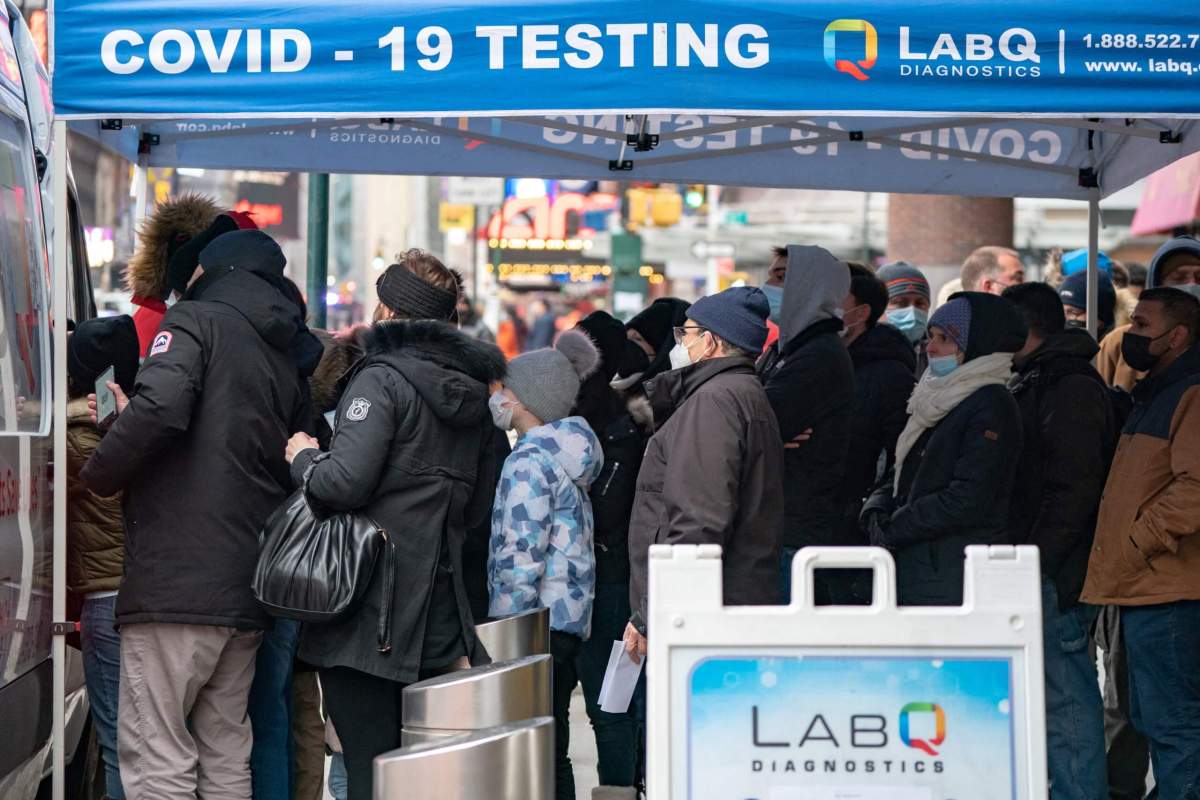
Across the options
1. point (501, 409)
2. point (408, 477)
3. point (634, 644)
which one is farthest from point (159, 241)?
point (634, 644)

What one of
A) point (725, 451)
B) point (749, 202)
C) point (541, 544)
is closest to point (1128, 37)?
point (725, 451)

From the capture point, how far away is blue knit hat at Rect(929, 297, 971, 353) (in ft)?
19.6

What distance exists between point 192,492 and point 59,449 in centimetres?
48

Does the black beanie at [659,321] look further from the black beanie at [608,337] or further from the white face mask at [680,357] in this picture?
the white face mask at [680,357]

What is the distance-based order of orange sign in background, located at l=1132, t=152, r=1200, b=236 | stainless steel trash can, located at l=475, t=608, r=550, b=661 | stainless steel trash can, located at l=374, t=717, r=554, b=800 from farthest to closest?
orange sign in background, located at l=1132, t=152, r=1200, b=236 → stainless steel trash can, located at l=475, t=608, r=550, b=661 → stainless steel trash can, located at l=374, t=717, r=554, b=800

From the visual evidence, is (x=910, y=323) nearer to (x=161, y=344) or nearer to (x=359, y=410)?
(x=359, y=410)

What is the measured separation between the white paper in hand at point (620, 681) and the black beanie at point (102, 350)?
175 cm

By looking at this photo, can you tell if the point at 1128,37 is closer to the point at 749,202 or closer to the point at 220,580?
the point at 220,580

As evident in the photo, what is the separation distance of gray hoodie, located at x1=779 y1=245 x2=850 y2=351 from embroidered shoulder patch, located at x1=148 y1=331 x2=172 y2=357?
241 cm

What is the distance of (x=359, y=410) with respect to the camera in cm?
472

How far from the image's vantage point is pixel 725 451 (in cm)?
493

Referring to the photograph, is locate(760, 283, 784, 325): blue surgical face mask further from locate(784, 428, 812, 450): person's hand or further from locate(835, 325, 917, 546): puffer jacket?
locate(784, 428, 812, 450): person's hand

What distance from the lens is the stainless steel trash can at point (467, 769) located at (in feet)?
13.3

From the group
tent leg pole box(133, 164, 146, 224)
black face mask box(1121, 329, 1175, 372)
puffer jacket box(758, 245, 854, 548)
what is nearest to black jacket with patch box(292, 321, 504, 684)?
puffer jacket box(758, 245, 854, 548)
